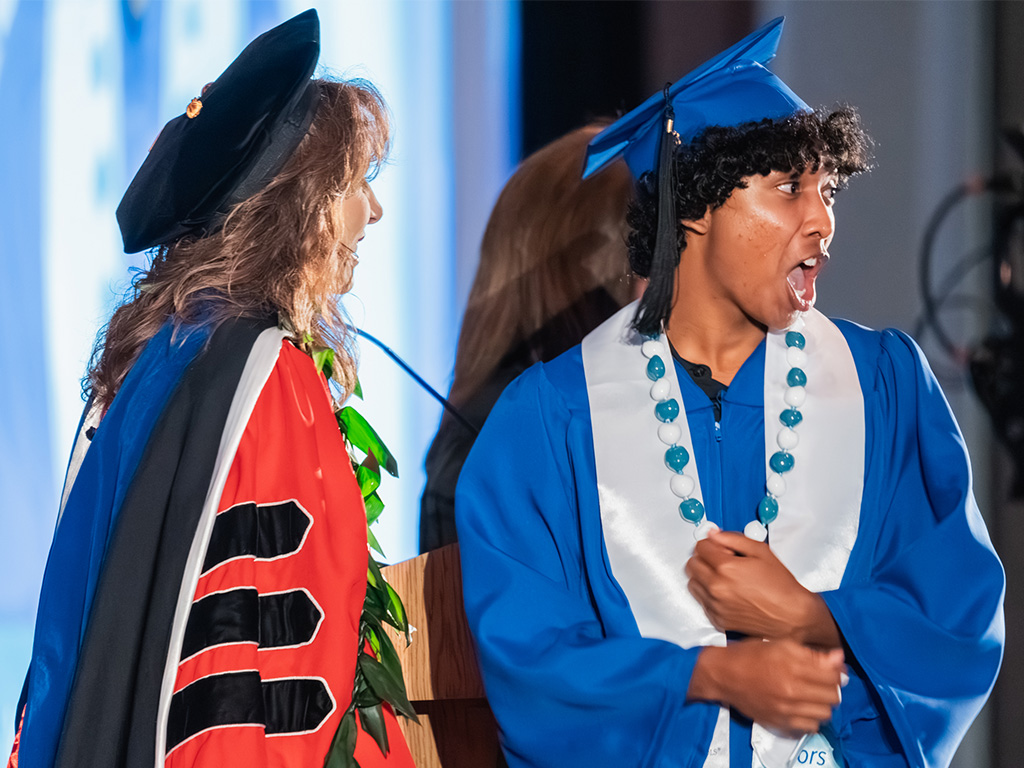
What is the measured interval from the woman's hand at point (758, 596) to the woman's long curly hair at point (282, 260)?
1.85 feet

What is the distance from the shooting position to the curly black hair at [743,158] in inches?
47.6

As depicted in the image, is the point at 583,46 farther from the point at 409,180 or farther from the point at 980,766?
the point at 980,766

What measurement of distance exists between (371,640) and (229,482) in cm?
32

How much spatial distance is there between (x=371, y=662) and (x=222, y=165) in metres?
0.65

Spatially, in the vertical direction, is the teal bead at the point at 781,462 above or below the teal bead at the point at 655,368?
below

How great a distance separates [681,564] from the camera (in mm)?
1172

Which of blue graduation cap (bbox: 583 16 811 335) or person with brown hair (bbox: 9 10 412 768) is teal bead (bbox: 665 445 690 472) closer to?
blue graduation cap (bbox: 583 16 811 335)

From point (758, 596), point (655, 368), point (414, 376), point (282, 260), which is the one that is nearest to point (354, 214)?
point (282, 260)

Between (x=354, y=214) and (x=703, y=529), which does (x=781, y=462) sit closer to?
(x=703, y=529)

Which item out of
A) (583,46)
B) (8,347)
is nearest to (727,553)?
(8,347)

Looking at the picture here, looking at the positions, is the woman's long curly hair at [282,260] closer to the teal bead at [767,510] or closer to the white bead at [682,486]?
the white bead at [682,486]

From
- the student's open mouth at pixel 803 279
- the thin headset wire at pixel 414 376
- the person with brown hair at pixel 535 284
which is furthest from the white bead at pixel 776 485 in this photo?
the person with brown hair at pixel 535 284

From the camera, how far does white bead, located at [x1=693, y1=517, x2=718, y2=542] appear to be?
1.17 metres

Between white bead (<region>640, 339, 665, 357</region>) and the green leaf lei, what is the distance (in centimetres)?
40
